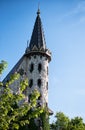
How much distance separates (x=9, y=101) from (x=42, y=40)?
44.4m

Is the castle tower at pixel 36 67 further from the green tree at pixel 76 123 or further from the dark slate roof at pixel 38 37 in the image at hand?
the green tree at pixel 76 123

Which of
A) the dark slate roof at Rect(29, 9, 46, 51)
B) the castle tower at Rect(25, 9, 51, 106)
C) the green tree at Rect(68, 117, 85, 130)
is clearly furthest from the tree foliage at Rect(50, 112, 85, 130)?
the dark slate roof at Rect(29, 9, 46, 51)

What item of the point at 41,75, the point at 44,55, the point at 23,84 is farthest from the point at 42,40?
the point at 23,84

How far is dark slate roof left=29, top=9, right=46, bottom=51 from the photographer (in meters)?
65.2

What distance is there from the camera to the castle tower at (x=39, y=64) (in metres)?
61.1

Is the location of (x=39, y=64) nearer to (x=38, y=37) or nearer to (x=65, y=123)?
(x=38, y=37)

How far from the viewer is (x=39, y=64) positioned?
63125 millimetres

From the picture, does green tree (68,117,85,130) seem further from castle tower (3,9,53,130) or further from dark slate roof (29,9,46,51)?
dark slate roof (29,9,46,51)

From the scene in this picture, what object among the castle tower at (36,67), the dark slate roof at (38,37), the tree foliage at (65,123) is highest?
the dark slate roof at (38,37)

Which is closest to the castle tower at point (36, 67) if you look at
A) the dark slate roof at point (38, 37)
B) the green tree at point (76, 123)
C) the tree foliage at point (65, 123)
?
the dark slate roof at point (38, 37)

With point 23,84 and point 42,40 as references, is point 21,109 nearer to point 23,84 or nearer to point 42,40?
point 23,84

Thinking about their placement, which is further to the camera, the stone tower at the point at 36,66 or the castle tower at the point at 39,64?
the castle tower at the point at 39,64

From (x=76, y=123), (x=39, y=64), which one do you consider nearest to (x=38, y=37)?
(x=39, y=64)

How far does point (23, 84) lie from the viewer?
23312mm
